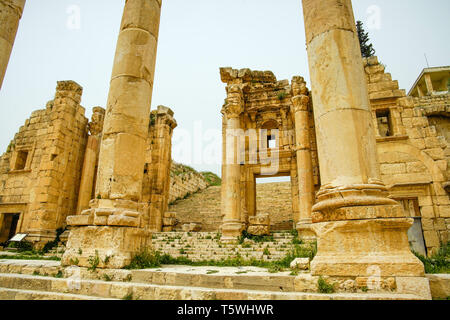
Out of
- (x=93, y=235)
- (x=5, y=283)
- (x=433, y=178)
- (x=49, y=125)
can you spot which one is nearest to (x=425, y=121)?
(x=433, y=178)

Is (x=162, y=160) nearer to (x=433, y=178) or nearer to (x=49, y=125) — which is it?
(x=49, y=125)

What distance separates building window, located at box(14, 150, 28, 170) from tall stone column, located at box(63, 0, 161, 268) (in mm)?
12688

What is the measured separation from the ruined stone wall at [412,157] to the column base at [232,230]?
6.19 metres

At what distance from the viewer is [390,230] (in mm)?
3273

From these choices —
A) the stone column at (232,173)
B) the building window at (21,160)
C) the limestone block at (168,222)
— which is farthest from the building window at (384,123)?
the building window at (21,160)

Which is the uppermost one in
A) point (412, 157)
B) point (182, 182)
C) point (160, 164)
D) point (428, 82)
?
point (428, 82)

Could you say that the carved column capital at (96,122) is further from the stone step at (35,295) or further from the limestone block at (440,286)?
the limestone block at (440,286)

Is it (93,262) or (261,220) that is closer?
(93,262)

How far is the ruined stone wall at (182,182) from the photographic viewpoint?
823 inches

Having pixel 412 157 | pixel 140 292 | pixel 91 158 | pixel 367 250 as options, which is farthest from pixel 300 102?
pixel 91 158

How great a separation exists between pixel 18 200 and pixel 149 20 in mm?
12853

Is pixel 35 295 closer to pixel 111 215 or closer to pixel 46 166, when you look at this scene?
pixel 111 215

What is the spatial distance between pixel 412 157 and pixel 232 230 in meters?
7.82

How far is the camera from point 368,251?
323cm
